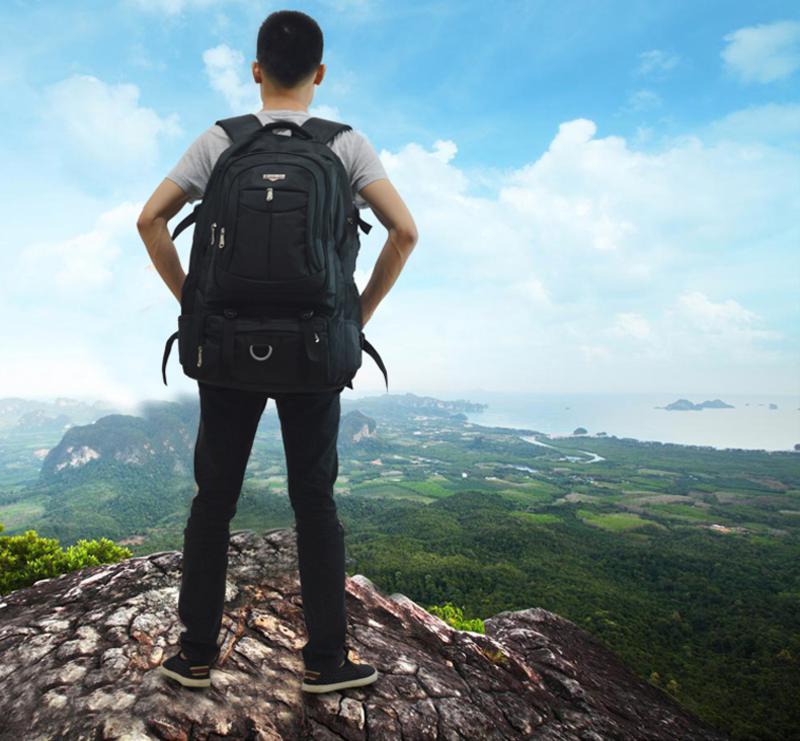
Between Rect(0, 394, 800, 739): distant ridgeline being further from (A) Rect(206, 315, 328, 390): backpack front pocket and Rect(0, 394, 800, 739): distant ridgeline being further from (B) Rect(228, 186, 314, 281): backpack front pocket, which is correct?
(B) Rect(228, 186, 314, 281): backpack front pocket

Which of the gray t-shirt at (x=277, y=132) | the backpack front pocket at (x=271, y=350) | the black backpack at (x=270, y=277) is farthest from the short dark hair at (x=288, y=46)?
the backpack front pocket at (x=271, y=350)

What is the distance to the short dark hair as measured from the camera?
1989mm

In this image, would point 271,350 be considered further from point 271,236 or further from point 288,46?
point 288,46

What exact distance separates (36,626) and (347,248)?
3.06 meters

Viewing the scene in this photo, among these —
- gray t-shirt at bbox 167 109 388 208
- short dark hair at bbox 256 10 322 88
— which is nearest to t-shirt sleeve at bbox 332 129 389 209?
gray t-shirt at bbox 167 109 388 208

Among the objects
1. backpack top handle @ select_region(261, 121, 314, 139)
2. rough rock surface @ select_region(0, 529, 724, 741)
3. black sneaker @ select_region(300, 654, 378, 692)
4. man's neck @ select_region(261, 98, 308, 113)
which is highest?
man's neck @ select_region(261, 98, 308, 113)

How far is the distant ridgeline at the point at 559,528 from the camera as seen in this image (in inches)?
1534

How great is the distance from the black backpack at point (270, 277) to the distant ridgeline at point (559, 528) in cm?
90

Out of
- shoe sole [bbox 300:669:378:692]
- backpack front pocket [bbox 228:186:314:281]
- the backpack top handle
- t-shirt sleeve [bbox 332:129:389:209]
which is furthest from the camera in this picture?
shoe sole [bbox 300:669:378:692]

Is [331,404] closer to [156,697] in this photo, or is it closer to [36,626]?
[156,697]

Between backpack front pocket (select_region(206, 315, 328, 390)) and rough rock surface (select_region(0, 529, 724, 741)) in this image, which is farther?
rough rock surface (select_region(0, 529, 724, 741))

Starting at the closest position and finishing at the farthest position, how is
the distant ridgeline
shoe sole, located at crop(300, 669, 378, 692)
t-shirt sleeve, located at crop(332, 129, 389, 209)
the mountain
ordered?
1. t-shirt sleeve, located at crop(332, 129, 389, 209)
2. shoe sole, located at crop(300, 669, 378, 692)
3. the distant ridgeline
4. the mountain

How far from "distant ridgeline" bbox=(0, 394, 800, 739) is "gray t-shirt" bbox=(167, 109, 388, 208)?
4.70 feet

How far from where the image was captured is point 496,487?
396ft
